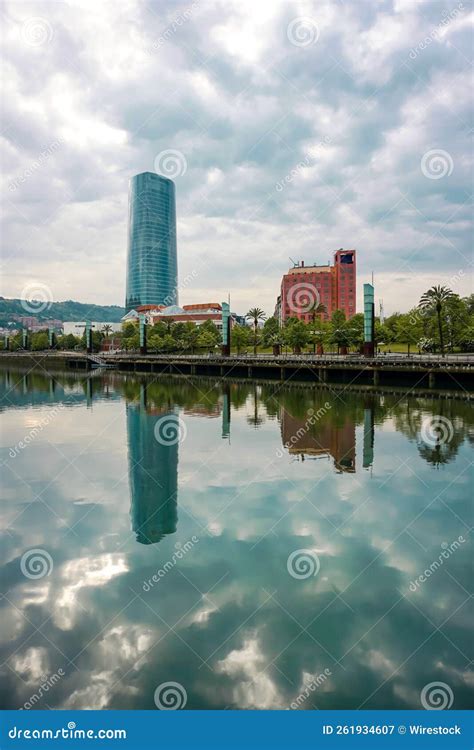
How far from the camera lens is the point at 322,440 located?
24.7 metres

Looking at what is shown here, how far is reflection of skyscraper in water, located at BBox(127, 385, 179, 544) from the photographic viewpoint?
13.5 meters

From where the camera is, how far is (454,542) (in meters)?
12.3

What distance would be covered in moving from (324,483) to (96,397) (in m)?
35.4

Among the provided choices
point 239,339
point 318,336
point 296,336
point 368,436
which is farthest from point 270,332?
point 368,436

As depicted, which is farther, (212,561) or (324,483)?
(324,483)

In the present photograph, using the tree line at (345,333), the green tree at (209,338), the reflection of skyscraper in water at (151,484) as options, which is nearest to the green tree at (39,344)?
the tree line at (345,333)

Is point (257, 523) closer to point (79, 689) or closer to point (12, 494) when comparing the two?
point (79, 689)

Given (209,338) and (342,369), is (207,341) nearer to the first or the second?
(209,338)

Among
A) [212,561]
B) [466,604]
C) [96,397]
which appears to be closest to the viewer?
[466,604]

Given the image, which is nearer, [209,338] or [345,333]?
[345,333]

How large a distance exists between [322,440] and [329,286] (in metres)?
158

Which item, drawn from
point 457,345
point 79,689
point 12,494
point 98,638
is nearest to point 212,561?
point 98,638

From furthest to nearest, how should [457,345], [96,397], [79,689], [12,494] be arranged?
[457,345]
[96,397]
[12,494]
[79,689]

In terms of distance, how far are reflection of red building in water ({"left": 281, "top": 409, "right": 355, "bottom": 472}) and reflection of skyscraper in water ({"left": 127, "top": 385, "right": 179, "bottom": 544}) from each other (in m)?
6.15
